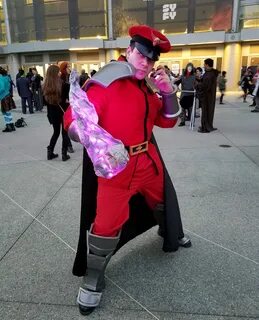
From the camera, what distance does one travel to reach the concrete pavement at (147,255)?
2316 millimetres

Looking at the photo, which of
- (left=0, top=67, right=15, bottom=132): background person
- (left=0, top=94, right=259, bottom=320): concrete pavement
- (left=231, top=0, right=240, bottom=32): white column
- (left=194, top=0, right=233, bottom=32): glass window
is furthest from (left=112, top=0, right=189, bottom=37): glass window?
(left=0, top=94, right=259, bottom=320): concrete pavement

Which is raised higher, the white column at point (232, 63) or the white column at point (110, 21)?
the white column at point (110, 21)

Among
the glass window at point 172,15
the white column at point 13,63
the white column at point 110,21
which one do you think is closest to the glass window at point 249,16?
the glass window at point 172,15

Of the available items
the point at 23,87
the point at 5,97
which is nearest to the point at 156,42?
the point at 5,97

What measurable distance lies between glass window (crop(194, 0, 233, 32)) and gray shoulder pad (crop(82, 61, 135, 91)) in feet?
76.8

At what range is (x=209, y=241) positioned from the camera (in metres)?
3.12

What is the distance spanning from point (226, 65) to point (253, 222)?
2207 cm

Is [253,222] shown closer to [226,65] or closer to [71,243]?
[71,243]

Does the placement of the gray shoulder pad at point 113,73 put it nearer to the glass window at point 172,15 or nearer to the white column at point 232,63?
the white column at point 232,63

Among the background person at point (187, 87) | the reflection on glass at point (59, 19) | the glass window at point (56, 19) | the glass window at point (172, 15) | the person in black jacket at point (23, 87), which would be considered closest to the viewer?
the background person at point (187, 87)

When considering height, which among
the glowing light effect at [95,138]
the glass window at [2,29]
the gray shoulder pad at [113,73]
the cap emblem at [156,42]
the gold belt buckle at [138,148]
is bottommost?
the gold belt buckle at [138,148]

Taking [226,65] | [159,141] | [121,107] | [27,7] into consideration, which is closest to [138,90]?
[121,107]

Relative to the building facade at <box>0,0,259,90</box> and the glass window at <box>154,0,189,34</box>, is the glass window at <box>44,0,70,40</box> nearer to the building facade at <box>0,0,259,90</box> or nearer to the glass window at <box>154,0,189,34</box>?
the building facade at <box>0,0,259,90</box>

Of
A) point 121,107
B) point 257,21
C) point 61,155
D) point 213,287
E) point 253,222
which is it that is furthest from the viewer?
point 257,21
